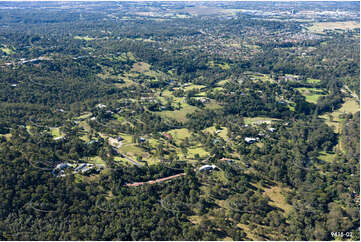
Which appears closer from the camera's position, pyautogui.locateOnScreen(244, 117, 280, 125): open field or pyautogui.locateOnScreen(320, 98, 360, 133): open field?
pyautogui.locateOnScreen(320, 98, 360, 133): open field

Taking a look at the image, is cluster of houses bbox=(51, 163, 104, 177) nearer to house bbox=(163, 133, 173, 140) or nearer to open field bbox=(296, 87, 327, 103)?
house bbox=(163, 133, 173, 140)

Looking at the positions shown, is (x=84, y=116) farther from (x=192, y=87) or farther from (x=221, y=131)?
(x=192, y=87)

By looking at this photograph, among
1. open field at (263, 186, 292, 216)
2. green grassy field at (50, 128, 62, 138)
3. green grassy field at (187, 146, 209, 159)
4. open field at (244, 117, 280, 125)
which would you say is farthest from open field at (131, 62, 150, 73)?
open field at (263, 186, 292, 216)

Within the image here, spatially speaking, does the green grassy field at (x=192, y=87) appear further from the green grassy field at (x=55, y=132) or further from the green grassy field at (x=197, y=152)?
the green grassy field at (x=55, y=132)

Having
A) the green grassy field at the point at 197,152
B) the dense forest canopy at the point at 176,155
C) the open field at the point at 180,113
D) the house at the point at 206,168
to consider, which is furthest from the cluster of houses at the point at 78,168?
the open field at the point at 180,113

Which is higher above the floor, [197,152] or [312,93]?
[312,93]

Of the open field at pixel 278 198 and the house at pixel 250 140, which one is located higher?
the house at pixel 250 140

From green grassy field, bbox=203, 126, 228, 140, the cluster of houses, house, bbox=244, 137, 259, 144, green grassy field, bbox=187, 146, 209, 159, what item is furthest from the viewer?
green grassy field, bbox=203, 126, 228, 140

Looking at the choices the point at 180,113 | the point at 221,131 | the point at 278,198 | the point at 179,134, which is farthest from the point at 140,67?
the point at 278,198
